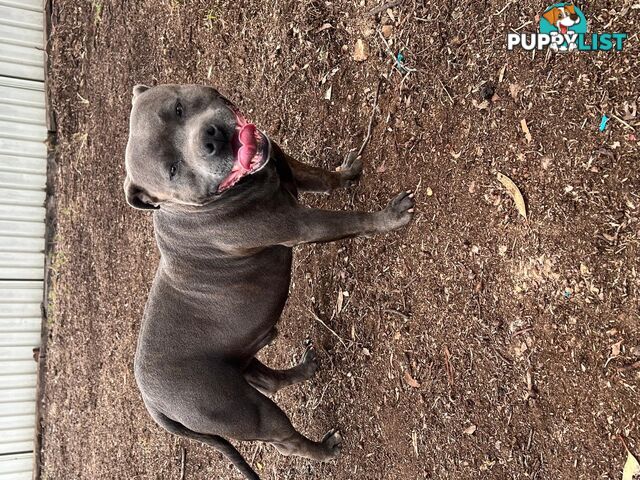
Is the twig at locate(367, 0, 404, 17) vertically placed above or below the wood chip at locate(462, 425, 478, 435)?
above

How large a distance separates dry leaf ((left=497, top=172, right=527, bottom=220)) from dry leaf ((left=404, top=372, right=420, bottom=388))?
4.45ft

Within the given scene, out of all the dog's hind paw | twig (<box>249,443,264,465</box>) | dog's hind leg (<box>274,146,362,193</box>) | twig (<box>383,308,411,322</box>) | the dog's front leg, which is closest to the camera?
the dog's front leg

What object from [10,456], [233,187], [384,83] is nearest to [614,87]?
[384,83]

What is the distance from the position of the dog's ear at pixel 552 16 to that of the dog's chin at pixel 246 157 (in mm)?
1637

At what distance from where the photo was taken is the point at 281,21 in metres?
5.00

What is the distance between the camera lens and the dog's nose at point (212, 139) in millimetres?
2947

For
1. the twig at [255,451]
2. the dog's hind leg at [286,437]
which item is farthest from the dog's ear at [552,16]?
the twig at [255,451]

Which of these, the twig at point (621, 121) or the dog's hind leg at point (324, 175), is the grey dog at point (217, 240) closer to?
the dog's hind leg at point (324, 175)

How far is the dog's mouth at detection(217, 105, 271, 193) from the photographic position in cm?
295

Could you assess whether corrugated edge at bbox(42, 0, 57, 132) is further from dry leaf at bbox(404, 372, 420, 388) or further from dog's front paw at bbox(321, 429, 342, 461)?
dry leaf at bbox(404, 372, 420, 388)

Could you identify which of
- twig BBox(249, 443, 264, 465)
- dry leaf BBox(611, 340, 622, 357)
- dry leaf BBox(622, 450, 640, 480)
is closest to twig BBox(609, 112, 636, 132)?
dry leaf BBox(611, 340, 622, 357)

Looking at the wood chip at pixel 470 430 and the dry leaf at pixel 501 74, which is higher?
the dry leaf at pixel 501 74

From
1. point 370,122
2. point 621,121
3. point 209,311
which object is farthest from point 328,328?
point 621,121

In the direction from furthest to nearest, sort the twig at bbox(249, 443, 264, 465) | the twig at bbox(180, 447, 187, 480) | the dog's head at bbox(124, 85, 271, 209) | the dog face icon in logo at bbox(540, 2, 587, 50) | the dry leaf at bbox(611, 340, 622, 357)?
the twig at bbox(180, 447, 187, 480)
the twig at bbox(249, 443, 264, 465)
the dog's head at bbox(124, 85, 271, 209)
the dog face icon in logo at bbox(540, 2, 587, 50)
the dry leaf at bbox(611, 340, 622, 357)
